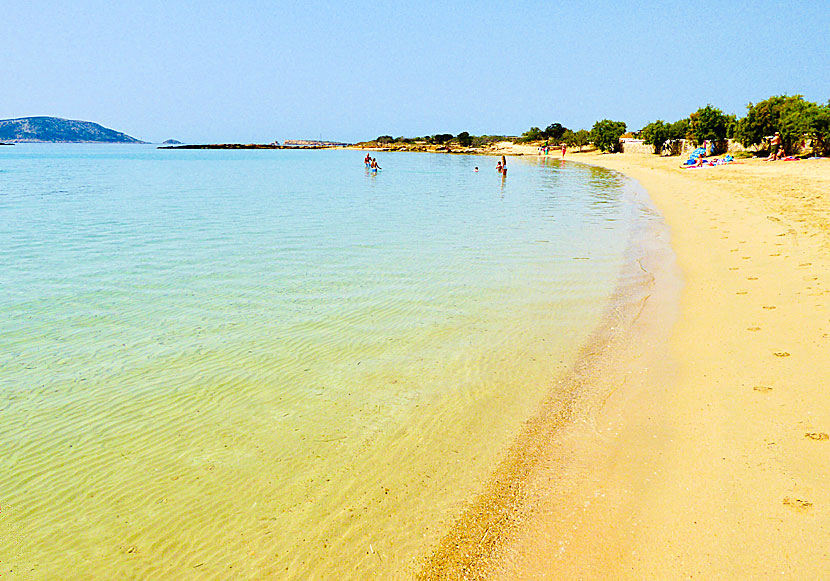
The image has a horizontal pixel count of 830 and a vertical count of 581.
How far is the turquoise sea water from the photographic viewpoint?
3.96 metres

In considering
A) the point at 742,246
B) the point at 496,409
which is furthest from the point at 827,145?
the point at 496,409

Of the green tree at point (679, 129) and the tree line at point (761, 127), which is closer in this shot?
the tree line at point (761, 127)

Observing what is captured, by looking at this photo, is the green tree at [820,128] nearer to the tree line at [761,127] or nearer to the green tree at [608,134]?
the tree line at [761,127]

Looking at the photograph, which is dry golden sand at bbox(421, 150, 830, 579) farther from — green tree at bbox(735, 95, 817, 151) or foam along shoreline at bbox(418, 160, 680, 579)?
green tree at bbox(735, 95, 817, 151)

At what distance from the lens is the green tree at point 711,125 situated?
60.6 m

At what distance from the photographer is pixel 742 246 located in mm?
12734

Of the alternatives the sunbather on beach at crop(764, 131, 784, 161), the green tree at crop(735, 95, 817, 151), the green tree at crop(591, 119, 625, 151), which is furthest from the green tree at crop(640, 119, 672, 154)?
the sunbather on beach at crop(764, 131, 784, 161)

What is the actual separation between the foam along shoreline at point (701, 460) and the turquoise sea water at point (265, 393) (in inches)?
30.4

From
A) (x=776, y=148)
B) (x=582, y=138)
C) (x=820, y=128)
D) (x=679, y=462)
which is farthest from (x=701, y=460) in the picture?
(x=582, y=138)

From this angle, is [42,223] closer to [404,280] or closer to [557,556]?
[404,280]

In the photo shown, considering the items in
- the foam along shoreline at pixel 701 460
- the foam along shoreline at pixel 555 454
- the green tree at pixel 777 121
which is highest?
the green tree at pixel 777 121

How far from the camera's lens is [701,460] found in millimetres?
4551

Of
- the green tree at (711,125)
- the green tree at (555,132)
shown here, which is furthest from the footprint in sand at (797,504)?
the green tree at (555,132)

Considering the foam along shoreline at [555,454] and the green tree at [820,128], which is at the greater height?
the green tree at [820,128]
